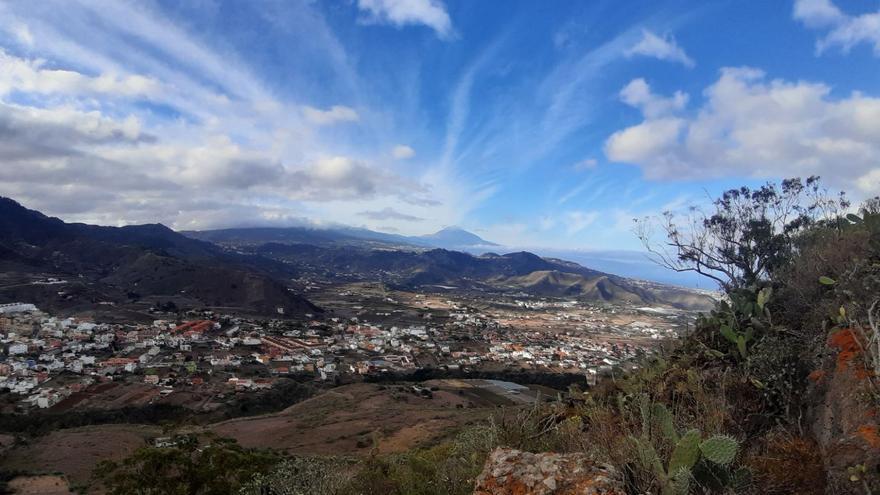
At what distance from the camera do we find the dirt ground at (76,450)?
20.1 meters

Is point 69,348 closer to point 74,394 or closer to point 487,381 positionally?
point 74,394

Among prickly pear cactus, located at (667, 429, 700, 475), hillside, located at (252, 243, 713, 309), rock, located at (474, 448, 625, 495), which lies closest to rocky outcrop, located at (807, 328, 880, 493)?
prickly pear cactus, located at (667, 429, 700, 475)

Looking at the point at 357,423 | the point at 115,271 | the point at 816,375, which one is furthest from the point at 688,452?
the point at 115,271

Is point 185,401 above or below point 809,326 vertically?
below

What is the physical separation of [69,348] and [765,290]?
184ft

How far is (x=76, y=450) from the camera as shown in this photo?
2197 cm

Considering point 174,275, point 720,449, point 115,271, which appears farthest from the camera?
point 115,271


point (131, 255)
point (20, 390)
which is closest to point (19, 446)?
point (20, 390)

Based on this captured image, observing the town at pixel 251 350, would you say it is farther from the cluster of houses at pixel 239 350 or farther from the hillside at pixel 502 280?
the hillside at pixel 502 280

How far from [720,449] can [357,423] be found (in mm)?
24865

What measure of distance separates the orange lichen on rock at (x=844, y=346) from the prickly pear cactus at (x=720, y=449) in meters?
2.84

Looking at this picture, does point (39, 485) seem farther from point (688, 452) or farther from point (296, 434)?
point (688, 452)

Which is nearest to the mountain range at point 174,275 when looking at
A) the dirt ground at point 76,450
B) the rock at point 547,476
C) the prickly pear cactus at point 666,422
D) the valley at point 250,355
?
the valley at point 250,355

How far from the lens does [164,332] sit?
54.4 metres
